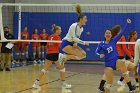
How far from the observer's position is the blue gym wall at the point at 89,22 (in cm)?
2019

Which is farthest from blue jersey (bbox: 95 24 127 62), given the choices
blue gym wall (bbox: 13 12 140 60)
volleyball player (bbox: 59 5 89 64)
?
blue gym wall (bbox: 13 12 140 60)

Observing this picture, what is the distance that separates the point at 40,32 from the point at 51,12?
139 centimetres

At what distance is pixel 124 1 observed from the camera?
67.6ft

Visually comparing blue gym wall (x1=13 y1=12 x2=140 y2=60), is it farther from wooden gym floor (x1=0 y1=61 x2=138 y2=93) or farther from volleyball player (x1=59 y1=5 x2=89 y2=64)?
volleyball player (x1=59 y1=5 x2=89 y2=64)

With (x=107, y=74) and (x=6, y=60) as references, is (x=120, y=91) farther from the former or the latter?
(x=6, y=60)

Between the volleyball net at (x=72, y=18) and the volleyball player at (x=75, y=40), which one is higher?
the volleyball net at (x=72, y=18)

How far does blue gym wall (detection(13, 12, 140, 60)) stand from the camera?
2019 centimetres

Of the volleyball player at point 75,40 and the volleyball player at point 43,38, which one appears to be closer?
the volleyball player at point 75,40

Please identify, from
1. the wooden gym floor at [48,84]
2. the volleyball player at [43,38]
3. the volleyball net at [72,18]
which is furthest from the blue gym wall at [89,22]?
the wooden gym floor at [48,84]

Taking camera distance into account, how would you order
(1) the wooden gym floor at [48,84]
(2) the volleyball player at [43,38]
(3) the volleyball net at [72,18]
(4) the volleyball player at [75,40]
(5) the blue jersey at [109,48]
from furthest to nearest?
(3) the volleyball net at [72,18] < (2) the volleyball player at [43,38] < (1) the wooden gym floor at [48,84] < (4) the volleyball player at [75,40] < (5) the blue jersey at [109,48]

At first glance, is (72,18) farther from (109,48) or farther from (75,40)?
(109,48)

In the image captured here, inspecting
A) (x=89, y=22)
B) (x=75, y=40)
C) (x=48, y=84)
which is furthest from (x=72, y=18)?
(x=75, y=40)

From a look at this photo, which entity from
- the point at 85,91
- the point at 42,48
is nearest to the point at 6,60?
the point at 42,48

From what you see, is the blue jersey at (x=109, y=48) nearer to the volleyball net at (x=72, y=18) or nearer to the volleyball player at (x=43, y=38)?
the volleyball net at (x=72, y=18)
